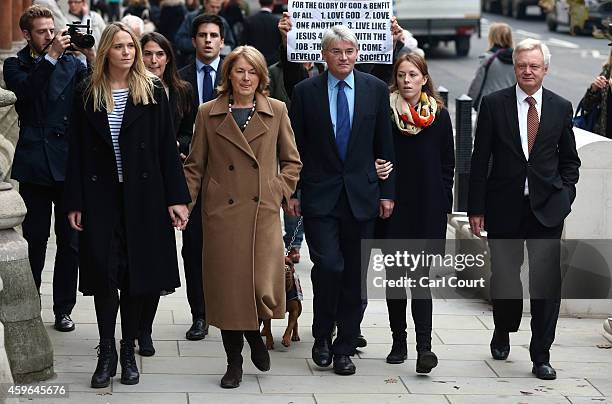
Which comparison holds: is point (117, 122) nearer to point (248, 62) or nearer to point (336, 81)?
point (248, 62)

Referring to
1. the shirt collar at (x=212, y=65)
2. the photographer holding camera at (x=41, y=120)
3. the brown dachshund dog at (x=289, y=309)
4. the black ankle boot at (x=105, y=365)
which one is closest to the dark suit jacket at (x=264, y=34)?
the shirt collar at (x=212, y=65)

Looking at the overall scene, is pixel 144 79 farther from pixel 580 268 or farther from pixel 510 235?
pixel 580 268

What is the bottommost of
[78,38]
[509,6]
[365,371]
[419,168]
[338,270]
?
[509,6]

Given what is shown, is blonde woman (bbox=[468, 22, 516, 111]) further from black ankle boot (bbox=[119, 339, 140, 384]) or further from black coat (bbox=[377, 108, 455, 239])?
black ankle boot (bbox=[119, 339, 140, 384])

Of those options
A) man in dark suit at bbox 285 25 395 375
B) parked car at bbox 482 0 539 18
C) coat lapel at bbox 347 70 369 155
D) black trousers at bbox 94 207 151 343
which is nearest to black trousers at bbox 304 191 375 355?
man in dark suit at bbox 285 25 395 375

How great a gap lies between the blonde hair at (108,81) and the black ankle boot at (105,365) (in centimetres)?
123

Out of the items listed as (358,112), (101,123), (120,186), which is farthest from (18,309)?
(358,112)

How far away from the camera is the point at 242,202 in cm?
751

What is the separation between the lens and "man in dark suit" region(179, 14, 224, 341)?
28.0 feet

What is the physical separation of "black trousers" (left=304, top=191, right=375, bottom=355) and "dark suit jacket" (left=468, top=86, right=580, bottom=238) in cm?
68

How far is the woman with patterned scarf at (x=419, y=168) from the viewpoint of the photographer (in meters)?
7.88

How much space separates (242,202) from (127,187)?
62 centimetres

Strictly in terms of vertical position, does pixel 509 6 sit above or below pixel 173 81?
below

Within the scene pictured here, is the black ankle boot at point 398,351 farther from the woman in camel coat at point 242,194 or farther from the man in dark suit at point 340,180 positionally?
the woman in camel coat at point 242,194
